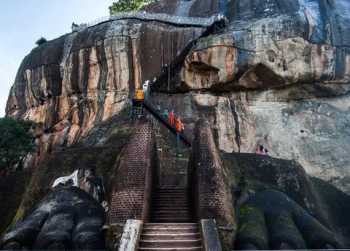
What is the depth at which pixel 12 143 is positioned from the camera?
23172 mm

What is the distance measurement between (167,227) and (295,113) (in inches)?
698

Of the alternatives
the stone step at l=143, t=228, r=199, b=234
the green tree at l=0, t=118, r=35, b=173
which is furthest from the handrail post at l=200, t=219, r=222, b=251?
the green tree at l=0, t=118, r=35, b=173

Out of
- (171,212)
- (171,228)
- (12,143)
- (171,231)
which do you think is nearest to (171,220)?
(171,212)

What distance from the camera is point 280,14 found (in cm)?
2641

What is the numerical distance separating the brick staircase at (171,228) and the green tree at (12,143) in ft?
40.3

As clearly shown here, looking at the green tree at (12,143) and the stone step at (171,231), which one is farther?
the green tree at (12,143)

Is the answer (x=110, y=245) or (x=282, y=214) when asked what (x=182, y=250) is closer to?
(x=110, y=245)

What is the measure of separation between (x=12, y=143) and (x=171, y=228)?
→ 1559cm

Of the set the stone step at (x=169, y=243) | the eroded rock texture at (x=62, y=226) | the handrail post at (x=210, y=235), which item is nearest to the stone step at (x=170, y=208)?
the eroded rock texture at (x=62, y=226)

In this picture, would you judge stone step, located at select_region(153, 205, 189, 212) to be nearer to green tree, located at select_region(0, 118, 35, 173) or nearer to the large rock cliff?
the large rock cliff

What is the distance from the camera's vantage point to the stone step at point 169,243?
31.4 feet

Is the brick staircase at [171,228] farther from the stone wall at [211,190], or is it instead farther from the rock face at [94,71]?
the rock face at [94,71]

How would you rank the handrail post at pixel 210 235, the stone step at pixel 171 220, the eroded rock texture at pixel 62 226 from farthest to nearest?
the stone step at pixel 171 220, the eroded rock texture at pixel 62 226, the handrail post at pixel 210 235

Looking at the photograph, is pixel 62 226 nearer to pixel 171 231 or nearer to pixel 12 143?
pixel 171 231
